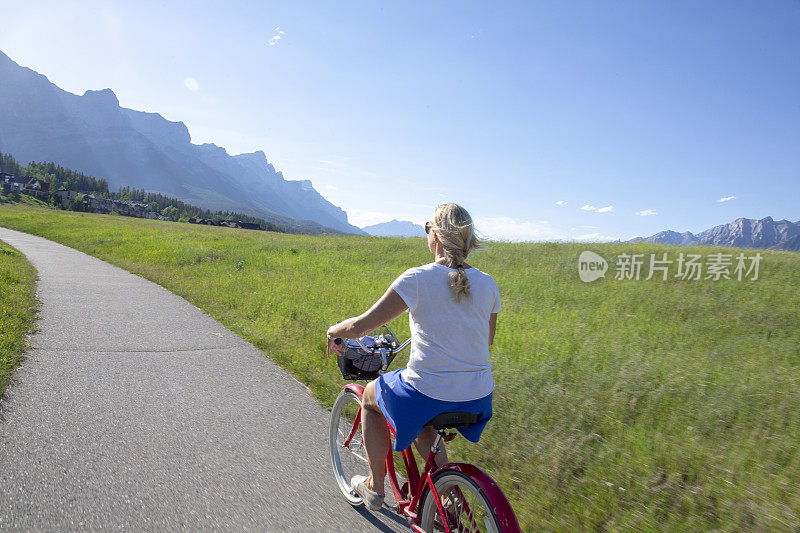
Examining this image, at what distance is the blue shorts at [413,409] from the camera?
2379mm

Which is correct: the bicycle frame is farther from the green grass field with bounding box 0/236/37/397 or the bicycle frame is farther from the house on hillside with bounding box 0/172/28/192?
the house on hillside with bounding box 0/172/28/192

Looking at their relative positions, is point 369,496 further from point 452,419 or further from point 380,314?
point 380,314

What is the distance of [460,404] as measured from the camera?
2393 mm

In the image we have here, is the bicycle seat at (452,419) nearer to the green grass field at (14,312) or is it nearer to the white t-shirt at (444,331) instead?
the white t-shirt at (444,331)

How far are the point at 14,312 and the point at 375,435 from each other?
316 inches

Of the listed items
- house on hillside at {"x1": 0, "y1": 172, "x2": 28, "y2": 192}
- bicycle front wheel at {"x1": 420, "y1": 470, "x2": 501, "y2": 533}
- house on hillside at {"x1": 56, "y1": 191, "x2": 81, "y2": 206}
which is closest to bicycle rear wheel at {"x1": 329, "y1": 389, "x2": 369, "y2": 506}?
bicycle front wheel at {"x1": 420, "y1": 470, "x2": 501, "y2": 533}

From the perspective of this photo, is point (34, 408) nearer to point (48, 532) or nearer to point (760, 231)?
point (48, 532)

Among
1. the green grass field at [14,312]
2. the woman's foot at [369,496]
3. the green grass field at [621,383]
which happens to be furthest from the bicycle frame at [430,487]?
the green grass field at [14,312]

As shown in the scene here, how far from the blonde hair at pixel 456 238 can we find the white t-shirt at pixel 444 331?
6 cm

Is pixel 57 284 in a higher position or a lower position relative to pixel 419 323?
lower

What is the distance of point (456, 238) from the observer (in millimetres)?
2332

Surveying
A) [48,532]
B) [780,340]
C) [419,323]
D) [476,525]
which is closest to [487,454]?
[476,525]

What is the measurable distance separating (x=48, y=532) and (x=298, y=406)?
2.65 meters

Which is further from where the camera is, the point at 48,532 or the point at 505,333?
the point at 505,333
